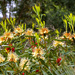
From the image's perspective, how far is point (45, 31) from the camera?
2.37ft

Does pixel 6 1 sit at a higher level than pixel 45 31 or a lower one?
higher

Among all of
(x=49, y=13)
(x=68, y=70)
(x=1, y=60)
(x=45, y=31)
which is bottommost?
(x=68, y=70)

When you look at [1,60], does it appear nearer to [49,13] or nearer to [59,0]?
[49,13]

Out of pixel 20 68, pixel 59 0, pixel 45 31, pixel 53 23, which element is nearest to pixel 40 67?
pixel 20 68

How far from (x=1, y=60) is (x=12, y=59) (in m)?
0.07

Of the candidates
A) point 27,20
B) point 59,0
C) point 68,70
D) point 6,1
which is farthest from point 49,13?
point 68,70

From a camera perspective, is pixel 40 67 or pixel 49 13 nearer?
pixel 40 67

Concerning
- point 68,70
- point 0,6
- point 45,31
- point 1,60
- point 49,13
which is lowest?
point 68,70

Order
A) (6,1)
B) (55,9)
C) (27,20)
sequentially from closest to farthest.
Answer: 1. (6,1)
2. (55,9)
3. (27,20)

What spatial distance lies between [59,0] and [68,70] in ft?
15.0

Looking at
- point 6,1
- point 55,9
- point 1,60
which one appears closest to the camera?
point 1,60

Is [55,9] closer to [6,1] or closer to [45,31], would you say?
[6,1]

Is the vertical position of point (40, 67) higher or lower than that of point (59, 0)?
lower

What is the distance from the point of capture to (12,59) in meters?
0.72
